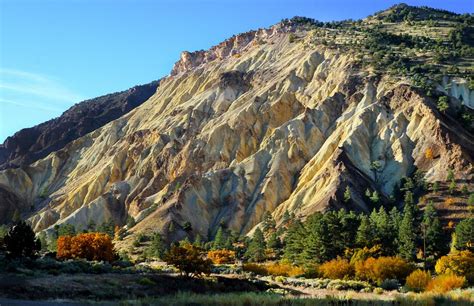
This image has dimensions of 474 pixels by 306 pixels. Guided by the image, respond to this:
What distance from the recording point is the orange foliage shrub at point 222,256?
77125mm

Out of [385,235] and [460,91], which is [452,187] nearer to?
[385,235]

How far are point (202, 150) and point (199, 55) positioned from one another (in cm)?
7039

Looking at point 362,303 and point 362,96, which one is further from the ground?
point 362,96

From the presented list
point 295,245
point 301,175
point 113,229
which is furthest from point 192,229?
point 295,245

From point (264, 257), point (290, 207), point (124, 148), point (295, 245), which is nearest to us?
point (295, 245)

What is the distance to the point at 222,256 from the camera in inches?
3086

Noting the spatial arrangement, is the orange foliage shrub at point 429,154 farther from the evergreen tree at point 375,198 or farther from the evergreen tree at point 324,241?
the evergreen tree at point 324,241

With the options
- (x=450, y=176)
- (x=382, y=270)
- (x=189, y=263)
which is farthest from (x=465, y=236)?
(x=189, y=263)

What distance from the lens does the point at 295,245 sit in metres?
71.6

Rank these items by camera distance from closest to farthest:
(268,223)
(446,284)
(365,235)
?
1. (446,284)
2. (365,235)
3. (268,223)

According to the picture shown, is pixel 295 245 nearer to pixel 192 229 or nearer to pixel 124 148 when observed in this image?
pixel 192 229

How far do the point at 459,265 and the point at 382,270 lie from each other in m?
8.06

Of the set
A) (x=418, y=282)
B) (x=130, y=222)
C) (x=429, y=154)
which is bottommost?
(x=418, y=282)

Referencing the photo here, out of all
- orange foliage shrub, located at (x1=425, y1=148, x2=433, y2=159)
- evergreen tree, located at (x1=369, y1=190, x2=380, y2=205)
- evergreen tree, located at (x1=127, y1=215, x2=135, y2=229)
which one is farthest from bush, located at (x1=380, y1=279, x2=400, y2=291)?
evergreen tree, located at (x1=127, y1=215, x2=135, y2=229)
